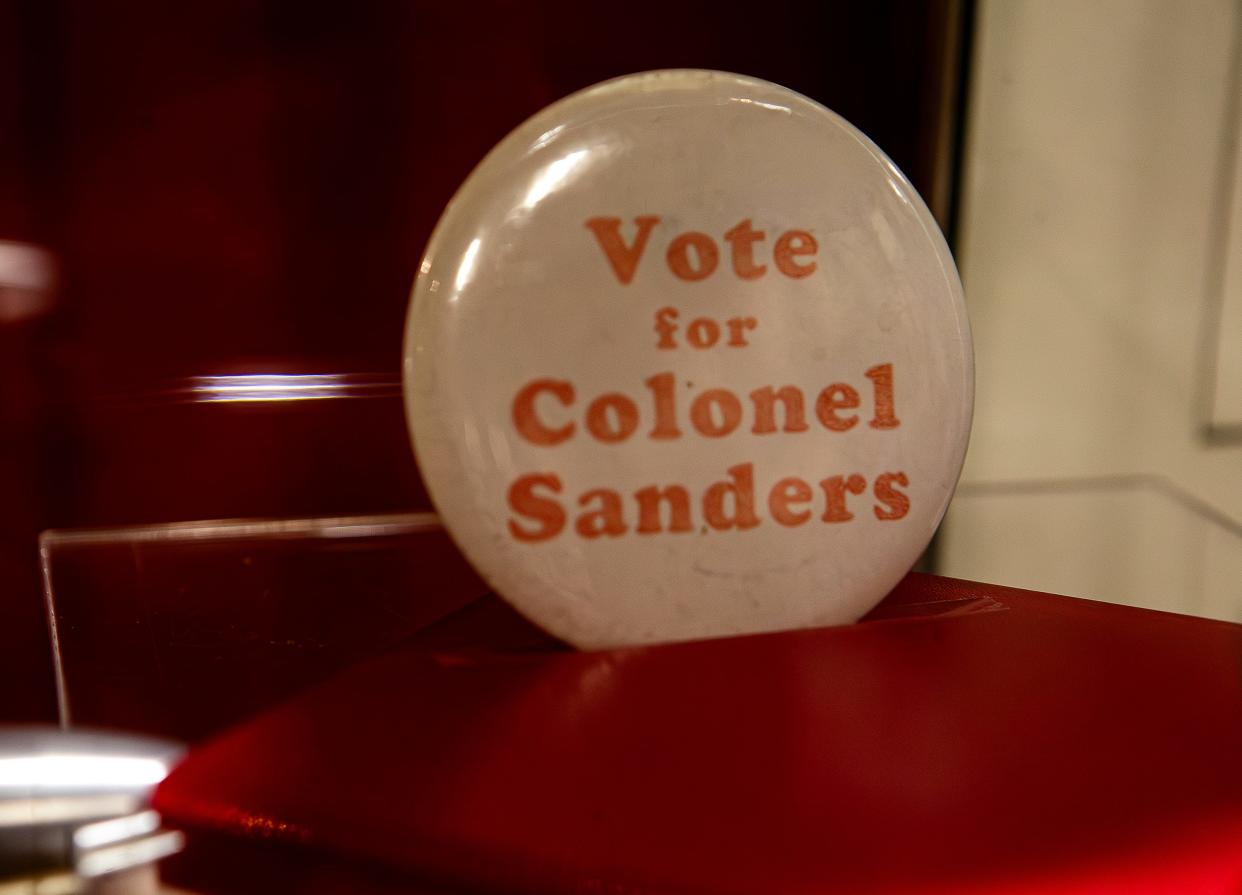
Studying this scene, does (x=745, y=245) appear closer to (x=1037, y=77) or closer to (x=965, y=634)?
(x=965, y=634)

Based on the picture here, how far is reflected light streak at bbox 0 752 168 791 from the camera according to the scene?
0.60 metres

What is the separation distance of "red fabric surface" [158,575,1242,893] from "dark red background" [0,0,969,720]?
51cm

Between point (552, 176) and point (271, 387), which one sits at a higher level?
point (552, 176)

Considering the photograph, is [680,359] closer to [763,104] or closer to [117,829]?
[763,104]

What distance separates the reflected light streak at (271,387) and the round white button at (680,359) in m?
0.52

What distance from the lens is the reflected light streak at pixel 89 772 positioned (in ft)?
1.97

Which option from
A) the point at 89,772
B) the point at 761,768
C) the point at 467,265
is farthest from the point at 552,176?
the point at 89,772

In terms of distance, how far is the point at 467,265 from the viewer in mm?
443

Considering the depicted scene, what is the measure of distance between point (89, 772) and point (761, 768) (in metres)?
0.51

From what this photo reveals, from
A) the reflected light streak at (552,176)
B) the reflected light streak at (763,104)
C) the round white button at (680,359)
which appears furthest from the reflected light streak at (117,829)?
the reflected light streak at (763,104)

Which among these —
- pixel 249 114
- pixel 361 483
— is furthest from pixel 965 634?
pixel 249 114

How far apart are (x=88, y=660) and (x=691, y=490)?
0.44m

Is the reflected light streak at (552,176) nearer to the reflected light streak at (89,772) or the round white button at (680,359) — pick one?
the round white button at (680,359)

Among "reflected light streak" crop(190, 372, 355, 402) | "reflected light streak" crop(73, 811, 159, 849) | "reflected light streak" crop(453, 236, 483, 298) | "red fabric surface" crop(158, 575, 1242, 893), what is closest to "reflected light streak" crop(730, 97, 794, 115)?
"reflected light streak" crop(453, 236, 483, 298)
